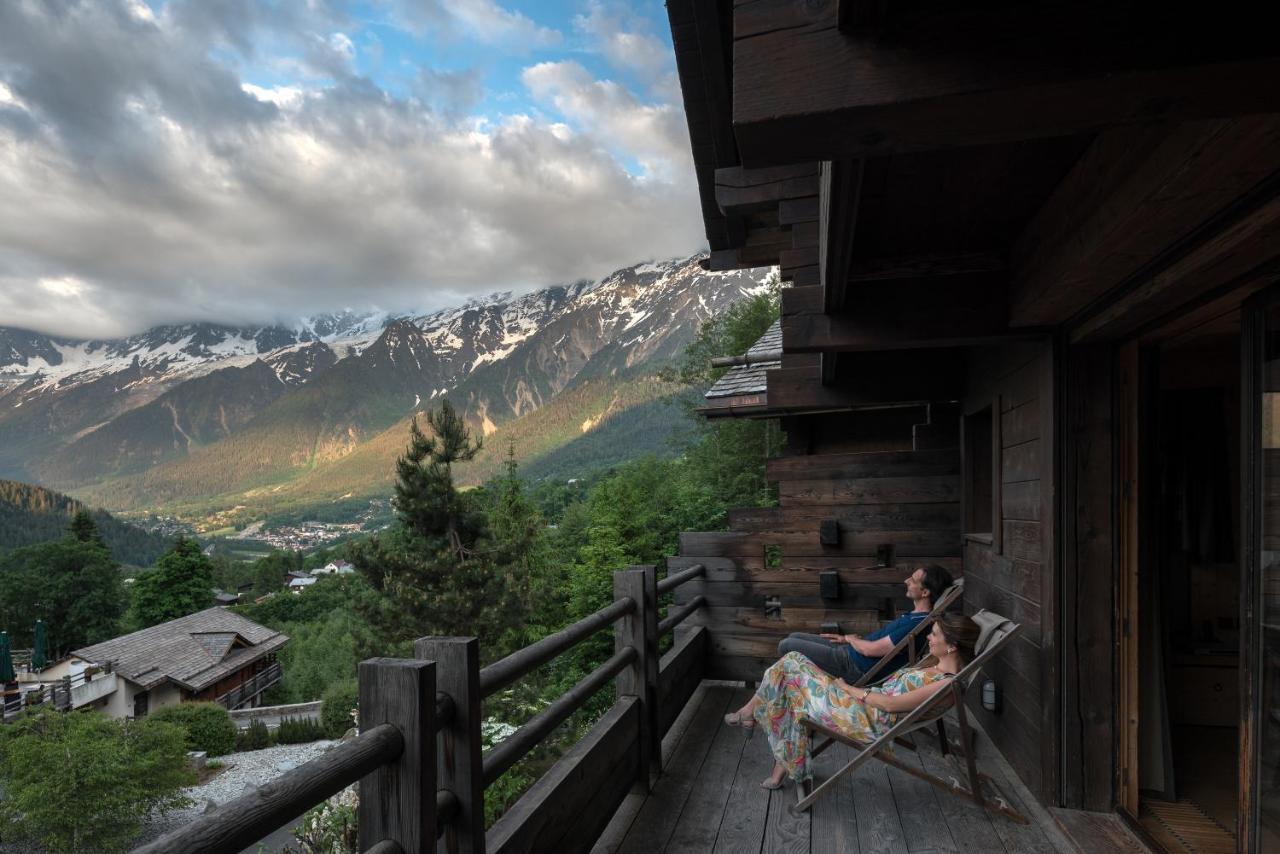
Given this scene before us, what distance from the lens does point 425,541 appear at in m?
23.0

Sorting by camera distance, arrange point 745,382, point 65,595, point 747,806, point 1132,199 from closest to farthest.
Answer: point 1132,199
point 747,806
point 745,382
point 65,595

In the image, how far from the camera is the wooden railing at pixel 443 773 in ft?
3.85

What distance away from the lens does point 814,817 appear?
10.0ft

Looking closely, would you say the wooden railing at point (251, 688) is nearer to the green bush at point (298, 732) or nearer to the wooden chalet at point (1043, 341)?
the green bush at point (298, 732)

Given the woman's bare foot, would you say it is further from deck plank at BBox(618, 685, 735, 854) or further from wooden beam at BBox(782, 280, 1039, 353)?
wooden beam at BBox(782, 280, 1039, 353)

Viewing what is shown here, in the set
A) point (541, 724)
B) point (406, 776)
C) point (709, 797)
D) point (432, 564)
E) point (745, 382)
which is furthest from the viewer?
point (432, 564)

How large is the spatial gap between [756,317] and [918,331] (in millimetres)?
22983

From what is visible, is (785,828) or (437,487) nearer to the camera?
(785,828)

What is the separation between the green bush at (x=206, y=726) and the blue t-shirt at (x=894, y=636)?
3171cm

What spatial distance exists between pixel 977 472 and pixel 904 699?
7.60 ft

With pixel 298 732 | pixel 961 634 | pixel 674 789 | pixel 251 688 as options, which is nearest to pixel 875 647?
pixel 961 634

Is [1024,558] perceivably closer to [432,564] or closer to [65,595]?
[432,564]

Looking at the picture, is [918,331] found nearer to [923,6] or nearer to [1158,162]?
[1158,162]

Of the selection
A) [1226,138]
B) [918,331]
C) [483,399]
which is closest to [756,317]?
[918,331]
